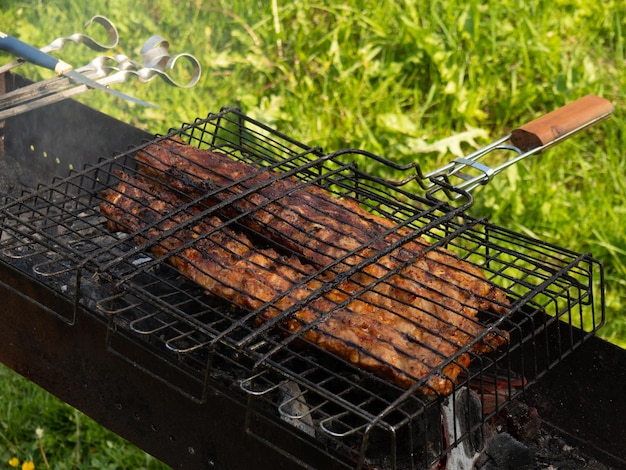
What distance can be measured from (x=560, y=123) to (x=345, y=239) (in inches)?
49.3

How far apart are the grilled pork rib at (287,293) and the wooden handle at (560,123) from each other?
4.06ft

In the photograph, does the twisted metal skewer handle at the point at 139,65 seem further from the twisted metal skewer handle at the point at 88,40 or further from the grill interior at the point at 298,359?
the grill interior at the point at 298,359

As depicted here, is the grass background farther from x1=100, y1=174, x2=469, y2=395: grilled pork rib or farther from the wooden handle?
x1=100, y1=174, x2=469, y2=395: grilled pork rib

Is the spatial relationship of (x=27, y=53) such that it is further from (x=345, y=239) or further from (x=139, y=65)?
(x=345, y=239)

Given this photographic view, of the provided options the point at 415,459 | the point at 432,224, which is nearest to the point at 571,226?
the point at 432,224

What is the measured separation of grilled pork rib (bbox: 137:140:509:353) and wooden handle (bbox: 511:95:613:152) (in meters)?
0.84

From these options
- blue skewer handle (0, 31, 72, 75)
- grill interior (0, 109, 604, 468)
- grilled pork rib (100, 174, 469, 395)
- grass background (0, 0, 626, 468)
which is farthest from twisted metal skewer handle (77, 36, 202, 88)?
grass background (0, 0, 626, 468)

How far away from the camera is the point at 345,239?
284 cm

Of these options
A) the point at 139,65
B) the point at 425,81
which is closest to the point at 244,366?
the point at 139,65

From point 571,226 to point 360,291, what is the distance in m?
3.11

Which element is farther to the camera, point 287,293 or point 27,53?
point 27,53

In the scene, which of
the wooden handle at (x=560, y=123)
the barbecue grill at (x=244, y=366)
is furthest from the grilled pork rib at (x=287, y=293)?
the wooden handle at (x=560, y=123)

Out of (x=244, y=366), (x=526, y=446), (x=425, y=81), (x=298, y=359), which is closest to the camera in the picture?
(x=244, y=366)

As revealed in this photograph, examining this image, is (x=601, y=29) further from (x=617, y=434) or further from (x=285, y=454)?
(x=285, y=454)
